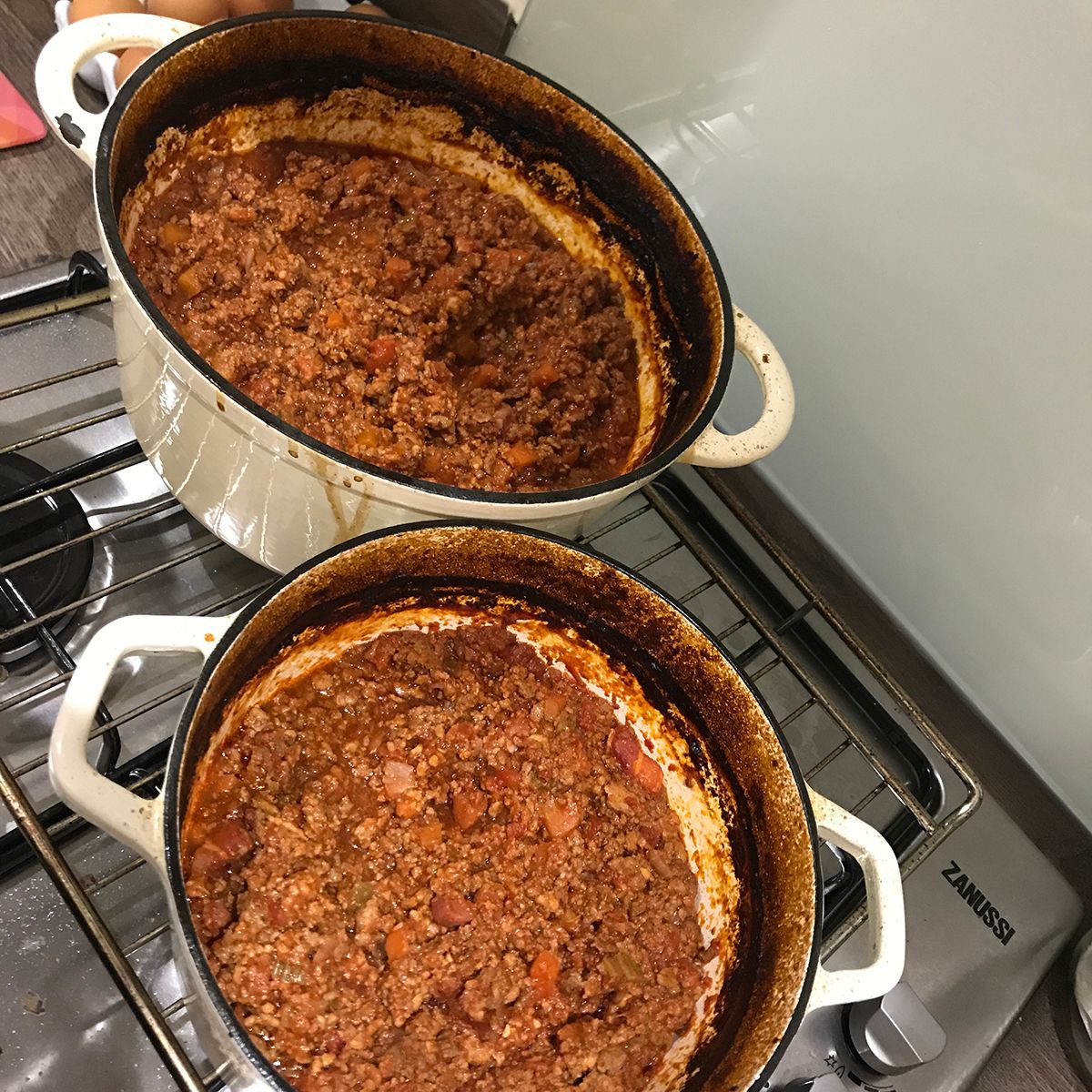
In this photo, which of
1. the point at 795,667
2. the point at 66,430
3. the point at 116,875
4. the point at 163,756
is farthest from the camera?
the point at 795,667

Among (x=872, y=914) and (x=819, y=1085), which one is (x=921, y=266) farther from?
(x=819, y=1085)

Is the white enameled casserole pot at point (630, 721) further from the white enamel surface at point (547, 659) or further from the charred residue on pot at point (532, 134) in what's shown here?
the charred residue on pot at point (532, 134)

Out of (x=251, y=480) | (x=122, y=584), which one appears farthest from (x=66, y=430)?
(x=251, y=480)

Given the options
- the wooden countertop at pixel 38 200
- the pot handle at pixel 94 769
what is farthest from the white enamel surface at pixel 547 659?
the wooden countertop at pixel 38 200

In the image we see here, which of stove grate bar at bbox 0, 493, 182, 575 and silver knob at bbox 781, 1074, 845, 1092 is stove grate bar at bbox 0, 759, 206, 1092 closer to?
stove grate bar at bbox 0, 493, 182, 575

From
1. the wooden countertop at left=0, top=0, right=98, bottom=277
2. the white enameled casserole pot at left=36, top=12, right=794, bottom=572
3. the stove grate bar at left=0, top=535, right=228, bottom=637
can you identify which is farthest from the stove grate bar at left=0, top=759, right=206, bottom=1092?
the wooden countertop at left=0, top=0, right=98, bottom=277

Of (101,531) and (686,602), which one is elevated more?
(686,602)
